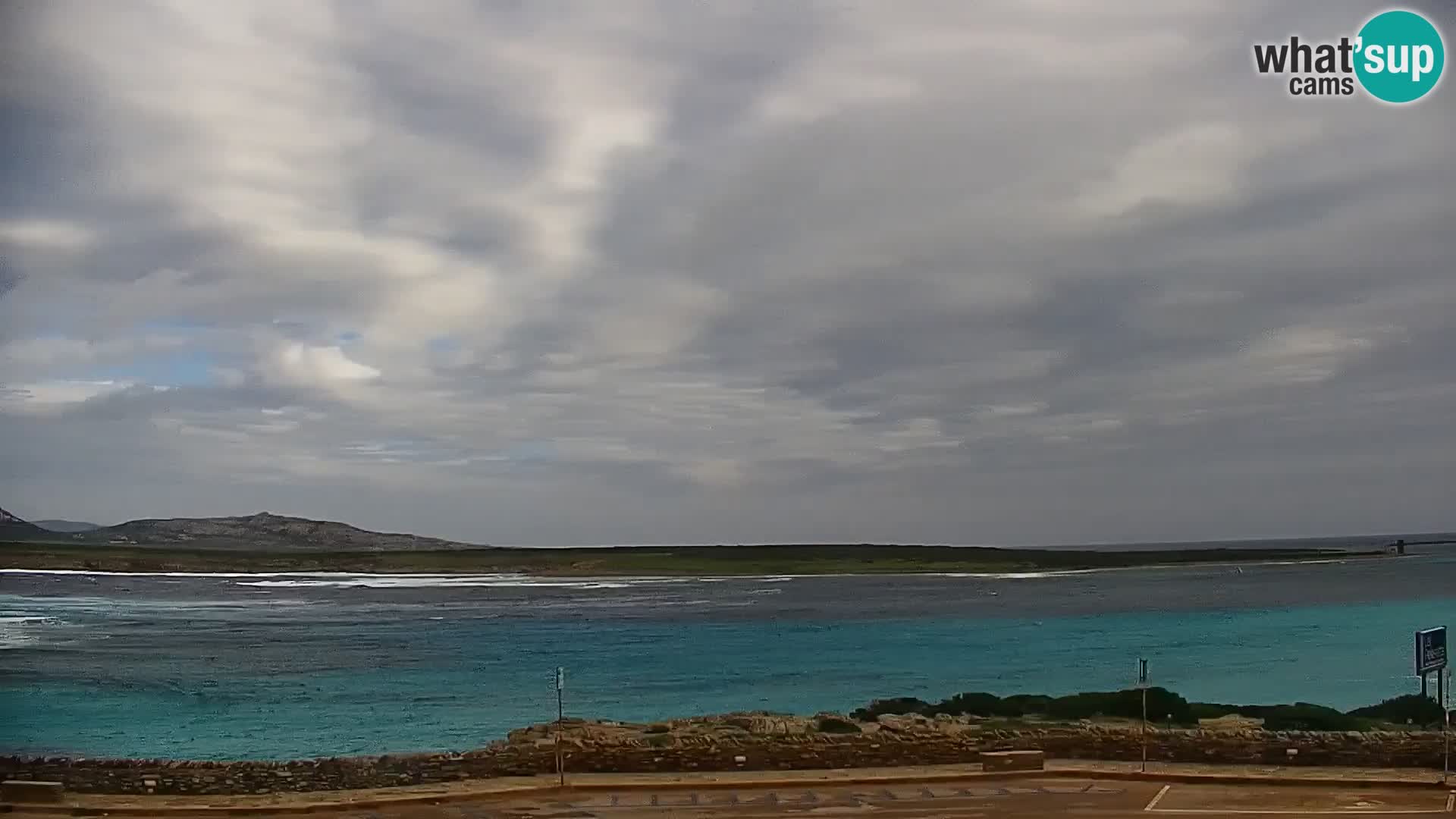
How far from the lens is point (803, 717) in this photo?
23203 millimetres

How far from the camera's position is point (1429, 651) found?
582 inches

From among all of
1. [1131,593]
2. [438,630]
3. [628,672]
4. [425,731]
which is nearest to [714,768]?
[425,731]

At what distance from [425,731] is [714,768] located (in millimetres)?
19576

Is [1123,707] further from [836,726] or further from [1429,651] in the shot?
[1429,651]

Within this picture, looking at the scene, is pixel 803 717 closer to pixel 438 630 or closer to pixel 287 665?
pixel 287 665

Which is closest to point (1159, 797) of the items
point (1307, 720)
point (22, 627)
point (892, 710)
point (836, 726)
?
point (836, 726)

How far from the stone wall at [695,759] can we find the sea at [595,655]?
13.8 meters

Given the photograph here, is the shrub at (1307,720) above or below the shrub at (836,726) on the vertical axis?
above

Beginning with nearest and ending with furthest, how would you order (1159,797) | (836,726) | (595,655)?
1. (1159,797)
2. (836,726)
3. (595,655)

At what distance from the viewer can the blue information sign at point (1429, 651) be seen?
48.0ft

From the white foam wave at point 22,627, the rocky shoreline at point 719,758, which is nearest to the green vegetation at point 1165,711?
the rocky shoreline at point 719,758

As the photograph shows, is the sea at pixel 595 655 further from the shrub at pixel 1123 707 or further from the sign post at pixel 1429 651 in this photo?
the sign post at pixel 1429 651

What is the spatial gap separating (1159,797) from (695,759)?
5.77 m

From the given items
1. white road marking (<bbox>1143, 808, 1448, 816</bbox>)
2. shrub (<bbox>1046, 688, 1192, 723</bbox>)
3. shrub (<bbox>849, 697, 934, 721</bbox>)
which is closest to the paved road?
white road marking (<bbox>1143, 808, 1448, 816</bbox>)
